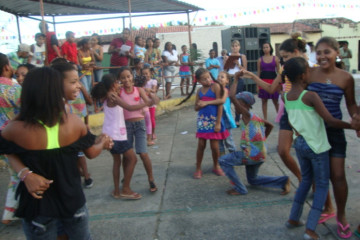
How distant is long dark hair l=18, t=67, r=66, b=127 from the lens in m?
1.88

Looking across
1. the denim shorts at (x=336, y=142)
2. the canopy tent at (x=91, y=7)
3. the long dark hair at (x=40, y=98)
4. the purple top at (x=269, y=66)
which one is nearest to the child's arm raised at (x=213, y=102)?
the denim shorts at (x=336, y=142)

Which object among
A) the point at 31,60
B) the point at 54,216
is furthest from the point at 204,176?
the point at 31,60

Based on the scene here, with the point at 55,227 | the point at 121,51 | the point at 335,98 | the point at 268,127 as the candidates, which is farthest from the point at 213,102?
the point at 121,51

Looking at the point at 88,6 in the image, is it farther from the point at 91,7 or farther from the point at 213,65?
the point at 213,65

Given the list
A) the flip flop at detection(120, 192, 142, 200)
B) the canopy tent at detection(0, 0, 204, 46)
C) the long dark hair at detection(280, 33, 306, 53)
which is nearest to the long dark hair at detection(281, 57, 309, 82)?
the long dark hair at detection(280, 33, 306, 53)

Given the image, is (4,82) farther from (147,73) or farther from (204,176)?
(147,73)

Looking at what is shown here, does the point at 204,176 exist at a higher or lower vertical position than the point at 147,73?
lower

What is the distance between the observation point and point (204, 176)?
449cm

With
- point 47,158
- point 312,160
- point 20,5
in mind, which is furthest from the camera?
point 20,5

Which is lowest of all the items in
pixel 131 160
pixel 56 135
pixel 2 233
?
pixel 2 233

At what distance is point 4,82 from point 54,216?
6.18 ft

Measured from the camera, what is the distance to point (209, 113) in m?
→ 4.36

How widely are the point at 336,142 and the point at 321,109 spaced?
38 cm

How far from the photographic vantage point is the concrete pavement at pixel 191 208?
3.05m
